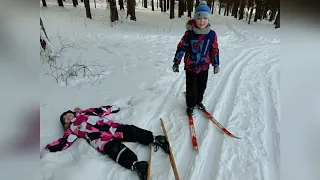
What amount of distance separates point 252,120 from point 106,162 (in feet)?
6.60

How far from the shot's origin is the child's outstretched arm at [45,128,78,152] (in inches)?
109

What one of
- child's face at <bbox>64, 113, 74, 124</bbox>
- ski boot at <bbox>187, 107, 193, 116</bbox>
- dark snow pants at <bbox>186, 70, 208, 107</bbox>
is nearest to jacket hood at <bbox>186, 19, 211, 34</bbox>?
dark snow pants at <bbox>186, 70, 208, 107</bbox>

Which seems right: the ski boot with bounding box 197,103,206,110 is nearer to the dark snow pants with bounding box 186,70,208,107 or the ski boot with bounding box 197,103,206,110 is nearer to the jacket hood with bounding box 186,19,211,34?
the dark snow pants with bounding box 186,70,208,107

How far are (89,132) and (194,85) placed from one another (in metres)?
1.54

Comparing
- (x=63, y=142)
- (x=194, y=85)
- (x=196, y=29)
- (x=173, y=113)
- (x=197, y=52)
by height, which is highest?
(x=196, y=29)

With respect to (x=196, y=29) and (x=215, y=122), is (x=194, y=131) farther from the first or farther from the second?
(x=196, y=29)

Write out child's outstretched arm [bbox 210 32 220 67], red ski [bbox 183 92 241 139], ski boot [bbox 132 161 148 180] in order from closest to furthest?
ski boot [bbox 132 161 148 180]
red ski [bbox 183 92 241 139]
child's outstretched arm [bbox 210 32 220 67]

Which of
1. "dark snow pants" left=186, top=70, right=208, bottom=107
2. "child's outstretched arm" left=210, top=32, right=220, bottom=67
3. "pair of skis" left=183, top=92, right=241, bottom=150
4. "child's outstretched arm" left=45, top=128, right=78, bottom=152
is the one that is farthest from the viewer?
"dark snow pants" left=186, top=70, right=208, bottom=107

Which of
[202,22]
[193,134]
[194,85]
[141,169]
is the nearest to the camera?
[141,169]

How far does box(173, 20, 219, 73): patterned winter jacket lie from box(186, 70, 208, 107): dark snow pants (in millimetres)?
103

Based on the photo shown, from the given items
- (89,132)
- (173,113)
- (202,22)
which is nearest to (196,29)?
(202,22)

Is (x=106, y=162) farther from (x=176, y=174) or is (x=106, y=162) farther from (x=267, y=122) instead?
(x=267, y=122)

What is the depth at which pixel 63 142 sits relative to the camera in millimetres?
2895

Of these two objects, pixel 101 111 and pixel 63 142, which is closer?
pixel 63 142
